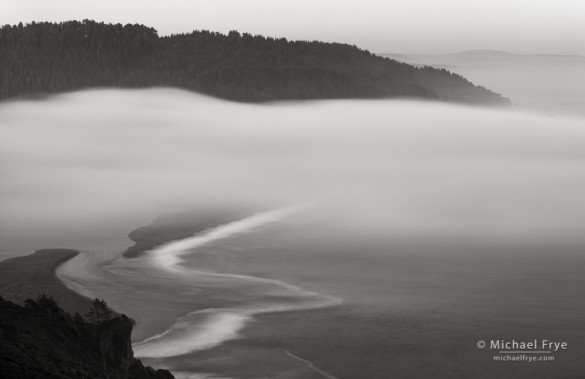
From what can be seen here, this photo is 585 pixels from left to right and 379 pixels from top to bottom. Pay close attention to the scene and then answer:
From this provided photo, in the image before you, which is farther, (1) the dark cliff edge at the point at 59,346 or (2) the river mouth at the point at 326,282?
(2) the river mouth at the point at 326,282

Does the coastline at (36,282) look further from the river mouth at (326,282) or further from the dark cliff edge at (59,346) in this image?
the dark cliff edge at (59,346)

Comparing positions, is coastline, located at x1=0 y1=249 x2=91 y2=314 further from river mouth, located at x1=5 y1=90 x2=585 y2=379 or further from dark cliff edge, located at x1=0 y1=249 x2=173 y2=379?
dark cliff edge, located at x1=0 y1=249 x2=173 y2=379

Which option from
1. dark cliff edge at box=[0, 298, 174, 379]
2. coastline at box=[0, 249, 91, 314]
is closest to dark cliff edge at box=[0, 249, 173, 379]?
dark cliff edge at box=[0, 298, 174, 379]

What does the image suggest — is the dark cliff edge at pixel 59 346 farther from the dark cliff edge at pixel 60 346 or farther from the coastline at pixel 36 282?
the coastline at pixel 36 282

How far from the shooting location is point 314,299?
3696 inches

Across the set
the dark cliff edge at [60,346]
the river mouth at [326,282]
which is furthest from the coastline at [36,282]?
the dark cliff edge at [60,346]

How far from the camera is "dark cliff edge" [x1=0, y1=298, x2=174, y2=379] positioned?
41.6 m

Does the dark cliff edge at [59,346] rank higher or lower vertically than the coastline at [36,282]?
higher

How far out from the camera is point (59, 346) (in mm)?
46781

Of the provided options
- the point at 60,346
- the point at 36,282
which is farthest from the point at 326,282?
the point at 60,346

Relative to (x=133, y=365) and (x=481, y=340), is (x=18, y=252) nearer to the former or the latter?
(x=481, y=340)

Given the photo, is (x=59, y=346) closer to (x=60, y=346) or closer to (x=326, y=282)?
(x=60, y=346)

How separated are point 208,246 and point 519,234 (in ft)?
145

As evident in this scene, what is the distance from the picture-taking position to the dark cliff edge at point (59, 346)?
136 feet
